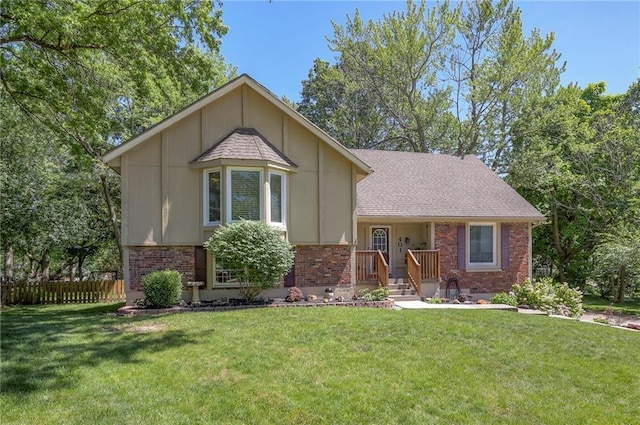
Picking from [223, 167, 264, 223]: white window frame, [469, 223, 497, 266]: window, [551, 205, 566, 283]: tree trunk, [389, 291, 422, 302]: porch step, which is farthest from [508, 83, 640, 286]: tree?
[223, 167, 264, 223]: white window frame

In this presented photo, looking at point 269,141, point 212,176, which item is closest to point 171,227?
point 212,176

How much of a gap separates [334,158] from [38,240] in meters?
12.9

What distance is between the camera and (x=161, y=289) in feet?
33.1

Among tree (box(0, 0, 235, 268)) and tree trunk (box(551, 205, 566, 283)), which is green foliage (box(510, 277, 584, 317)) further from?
tree (box(0, 0, 235, 268))

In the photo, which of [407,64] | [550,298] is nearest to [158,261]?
[550,298]

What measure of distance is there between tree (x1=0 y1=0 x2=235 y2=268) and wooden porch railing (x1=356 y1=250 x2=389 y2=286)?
7.09 m

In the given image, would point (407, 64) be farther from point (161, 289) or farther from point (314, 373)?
point (314, 373)

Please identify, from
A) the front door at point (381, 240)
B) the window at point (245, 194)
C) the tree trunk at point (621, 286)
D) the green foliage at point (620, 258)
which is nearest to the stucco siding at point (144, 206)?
the window at point (245, 194)

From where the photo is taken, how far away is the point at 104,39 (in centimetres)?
908

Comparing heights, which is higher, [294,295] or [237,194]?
[237,194]

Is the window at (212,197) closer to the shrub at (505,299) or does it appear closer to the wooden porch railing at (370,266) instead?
the wooden porch railing at (370,266)

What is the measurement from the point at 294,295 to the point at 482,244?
7706 millimetres

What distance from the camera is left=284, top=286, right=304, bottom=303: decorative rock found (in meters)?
11.3

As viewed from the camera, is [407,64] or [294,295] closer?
[294,295]
